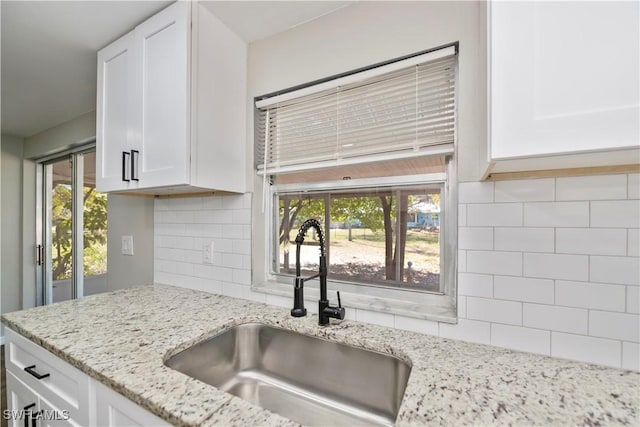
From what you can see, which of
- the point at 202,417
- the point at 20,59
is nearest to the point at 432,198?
the point at 202,417

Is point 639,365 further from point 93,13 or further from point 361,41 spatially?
point 93,13

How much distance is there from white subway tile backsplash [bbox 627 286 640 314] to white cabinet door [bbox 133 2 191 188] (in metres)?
1.56

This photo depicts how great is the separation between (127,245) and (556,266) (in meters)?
2.39

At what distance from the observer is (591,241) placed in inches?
32.1

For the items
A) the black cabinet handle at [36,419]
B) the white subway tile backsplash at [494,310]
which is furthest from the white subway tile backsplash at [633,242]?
the black cabinet handle at [36,419]

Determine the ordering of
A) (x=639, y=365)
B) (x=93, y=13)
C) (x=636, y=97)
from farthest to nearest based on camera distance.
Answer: (x=93, y=13), (x=639, y=365), (x=636, y=97)

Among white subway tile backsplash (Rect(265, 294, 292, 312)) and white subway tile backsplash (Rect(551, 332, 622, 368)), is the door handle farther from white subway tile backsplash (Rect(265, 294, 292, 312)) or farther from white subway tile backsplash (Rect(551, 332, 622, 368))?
white subway tile backsplash (Rect(551, 332, 622, 368))

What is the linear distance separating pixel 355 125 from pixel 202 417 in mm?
1126

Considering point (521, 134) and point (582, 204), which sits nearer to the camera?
point (521, 134)

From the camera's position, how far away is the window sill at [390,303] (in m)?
1.04

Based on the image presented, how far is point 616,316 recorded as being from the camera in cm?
79

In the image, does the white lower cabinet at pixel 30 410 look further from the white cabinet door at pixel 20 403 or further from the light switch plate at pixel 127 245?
the light switch plate at pixel 127 245

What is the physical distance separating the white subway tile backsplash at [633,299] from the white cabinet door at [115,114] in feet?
6.34

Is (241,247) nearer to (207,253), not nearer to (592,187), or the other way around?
(207,253)
